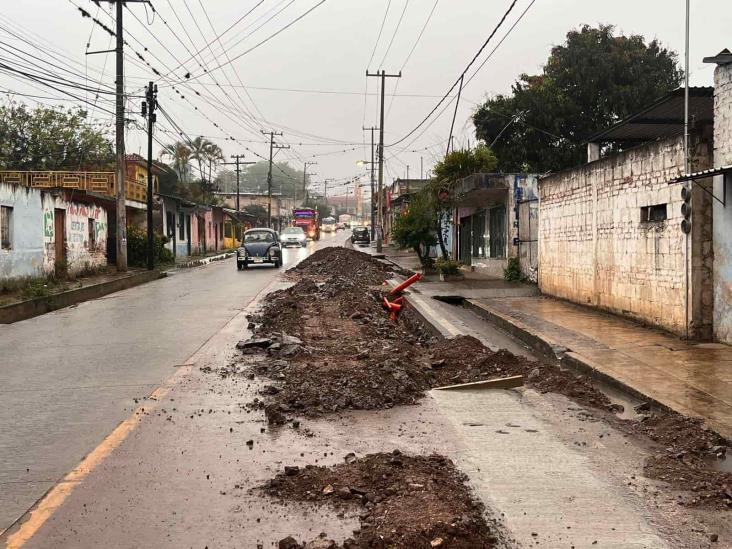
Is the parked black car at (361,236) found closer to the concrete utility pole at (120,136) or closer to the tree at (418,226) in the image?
the tree at (418,226)

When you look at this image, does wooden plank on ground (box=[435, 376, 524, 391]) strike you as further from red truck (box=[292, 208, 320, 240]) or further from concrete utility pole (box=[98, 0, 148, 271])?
red truck (box=[292, 208, 320, 240])

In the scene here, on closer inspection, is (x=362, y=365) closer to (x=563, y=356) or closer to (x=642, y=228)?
(x=563, y=356)

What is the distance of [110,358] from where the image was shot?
33.1 feet

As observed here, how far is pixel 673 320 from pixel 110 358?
8.43 meters

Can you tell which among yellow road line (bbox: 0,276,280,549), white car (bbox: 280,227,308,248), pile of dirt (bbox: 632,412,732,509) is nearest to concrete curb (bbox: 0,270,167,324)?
yellow road line (bbox: 0,276,280,549)

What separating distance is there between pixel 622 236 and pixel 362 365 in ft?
22.5

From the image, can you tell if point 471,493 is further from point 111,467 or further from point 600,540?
point 111,467

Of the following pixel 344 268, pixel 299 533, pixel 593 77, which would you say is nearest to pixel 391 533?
pixel 299 533

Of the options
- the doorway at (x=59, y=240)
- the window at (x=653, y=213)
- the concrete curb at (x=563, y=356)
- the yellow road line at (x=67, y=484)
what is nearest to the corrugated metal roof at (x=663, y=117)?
the window at (x=653, y=213)

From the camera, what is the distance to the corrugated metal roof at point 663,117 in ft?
43.3

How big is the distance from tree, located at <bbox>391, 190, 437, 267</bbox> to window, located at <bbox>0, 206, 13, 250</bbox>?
14.2 meters

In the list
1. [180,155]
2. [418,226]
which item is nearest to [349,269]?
[418,226]

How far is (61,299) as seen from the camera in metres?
19.4

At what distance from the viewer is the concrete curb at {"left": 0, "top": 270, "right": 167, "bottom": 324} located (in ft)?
53.1
